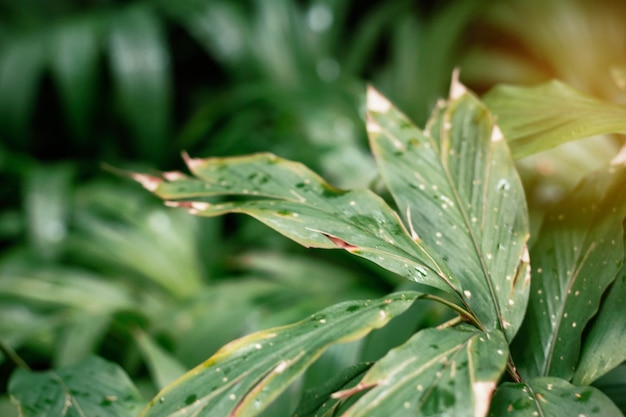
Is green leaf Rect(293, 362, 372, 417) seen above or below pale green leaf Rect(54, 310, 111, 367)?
above

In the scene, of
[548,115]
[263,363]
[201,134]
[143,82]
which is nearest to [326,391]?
[263,363]

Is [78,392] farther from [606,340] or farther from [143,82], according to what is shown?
[143,82]

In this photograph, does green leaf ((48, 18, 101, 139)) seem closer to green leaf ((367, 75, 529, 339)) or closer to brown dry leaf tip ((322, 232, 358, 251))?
green leaf ((367, 75, 529, 339))

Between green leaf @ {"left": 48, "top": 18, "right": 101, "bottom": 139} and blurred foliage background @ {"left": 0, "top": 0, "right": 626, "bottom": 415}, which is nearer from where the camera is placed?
blurred foliage background @ {"left": 0, "top": 0, "right": 626, "bottom": 415}

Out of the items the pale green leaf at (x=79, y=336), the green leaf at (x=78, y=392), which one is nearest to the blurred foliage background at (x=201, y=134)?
the pale green leaf at (x=79, y=336)

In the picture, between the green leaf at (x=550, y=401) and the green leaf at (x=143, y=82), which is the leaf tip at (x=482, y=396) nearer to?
the green leaf at (x=550, y=401)

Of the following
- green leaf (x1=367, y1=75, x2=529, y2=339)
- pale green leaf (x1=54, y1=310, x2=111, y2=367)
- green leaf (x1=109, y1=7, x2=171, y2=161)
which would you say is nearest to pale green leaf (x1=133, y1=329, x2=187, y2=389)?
pale green leaf (x1=54, y1=310, x2=111, y2=367)

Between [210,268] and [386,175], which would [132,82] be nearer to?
[210,268]
